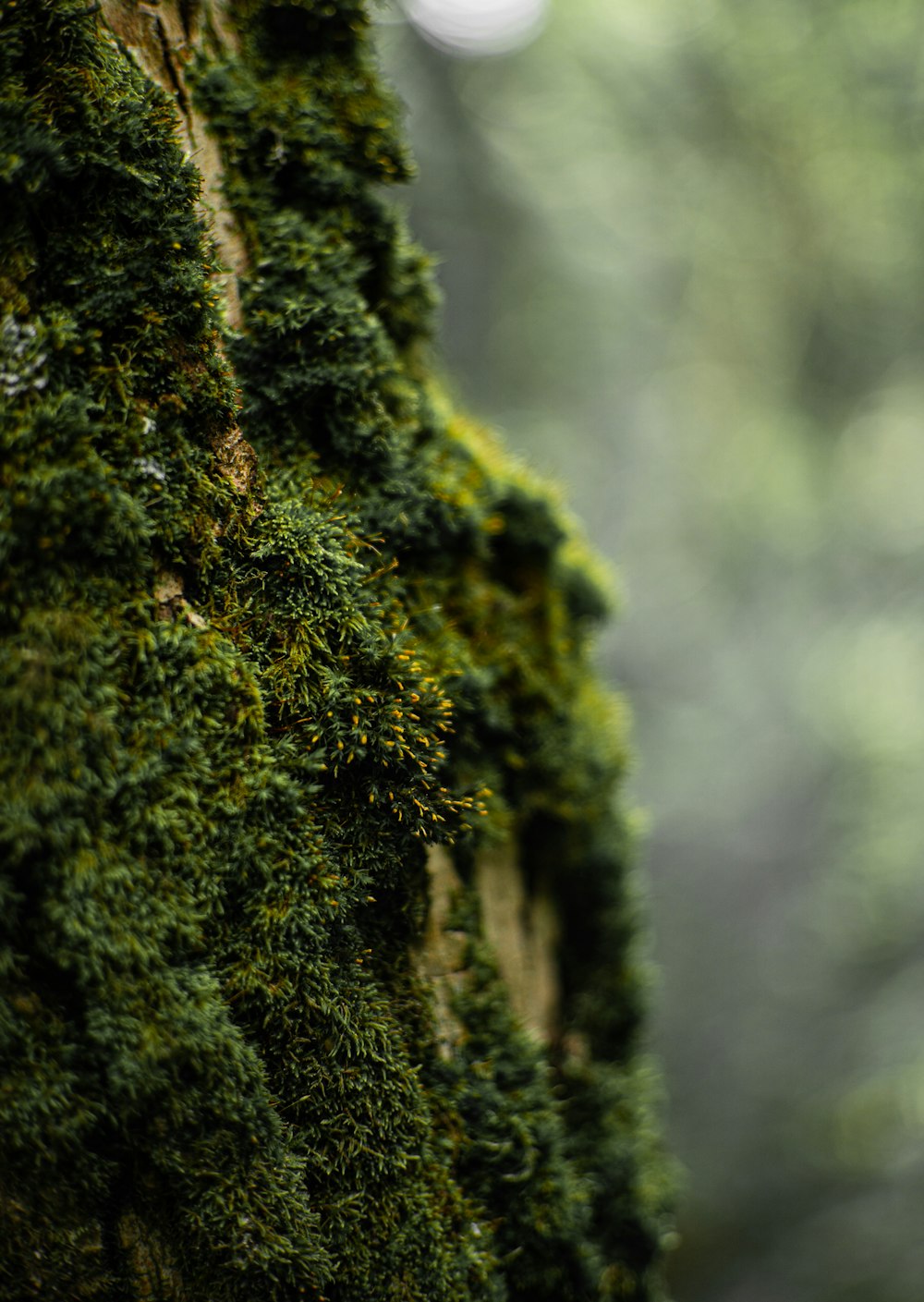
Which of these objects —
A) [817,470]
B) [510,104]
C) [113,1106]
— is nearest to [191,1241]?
[113,1106]

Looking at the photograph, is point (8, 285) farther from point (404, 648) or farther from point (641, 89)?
point (641, 89)

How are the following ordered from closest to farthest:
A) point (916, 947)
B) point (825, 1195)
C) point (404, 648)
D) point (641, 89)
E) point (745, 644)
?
point (404, 648), point (825, 1195), point (916, 947), point (641, 89), point (745, 644)

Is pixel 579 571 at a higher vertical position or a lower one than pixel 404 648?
higher

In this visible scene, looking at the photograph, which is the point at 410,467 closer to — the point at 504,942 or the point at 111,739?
the point at 111,739

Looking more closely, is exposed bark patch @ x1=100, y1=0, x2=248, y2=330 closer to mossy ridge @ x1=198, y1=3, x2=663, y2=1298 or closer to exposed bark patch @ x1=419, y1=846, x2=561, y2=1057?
mossy ridge @ x1=198, y1=3, x2=663, y2=1298

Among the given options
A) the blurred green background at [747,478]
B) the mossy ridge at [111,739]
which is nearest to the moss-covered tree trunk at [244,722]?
the mossy ridge at [111,739]

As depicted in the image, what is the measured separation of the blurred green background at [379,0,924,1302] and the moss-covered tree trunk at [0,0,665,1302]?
2758 millimetres

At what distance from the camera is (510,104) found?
737 cm

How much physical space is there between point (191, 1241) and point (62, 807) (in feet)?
2.58

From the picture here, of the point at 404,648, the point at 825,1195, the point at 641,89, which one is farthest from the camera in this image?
the point at 641,89

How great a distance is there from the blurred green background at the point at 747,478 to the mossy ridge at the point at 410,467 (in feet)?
8.17

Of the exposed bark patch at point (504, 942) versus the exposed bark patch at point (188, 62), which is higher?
the exposed bark patch at point (188, 62)

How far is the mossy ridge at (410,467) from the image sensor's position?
5.40 feet

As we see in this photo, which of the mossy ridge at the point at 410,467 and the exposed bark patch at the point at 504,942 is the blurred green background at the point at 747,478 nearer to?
the mossy ridge at the point at 410,467
